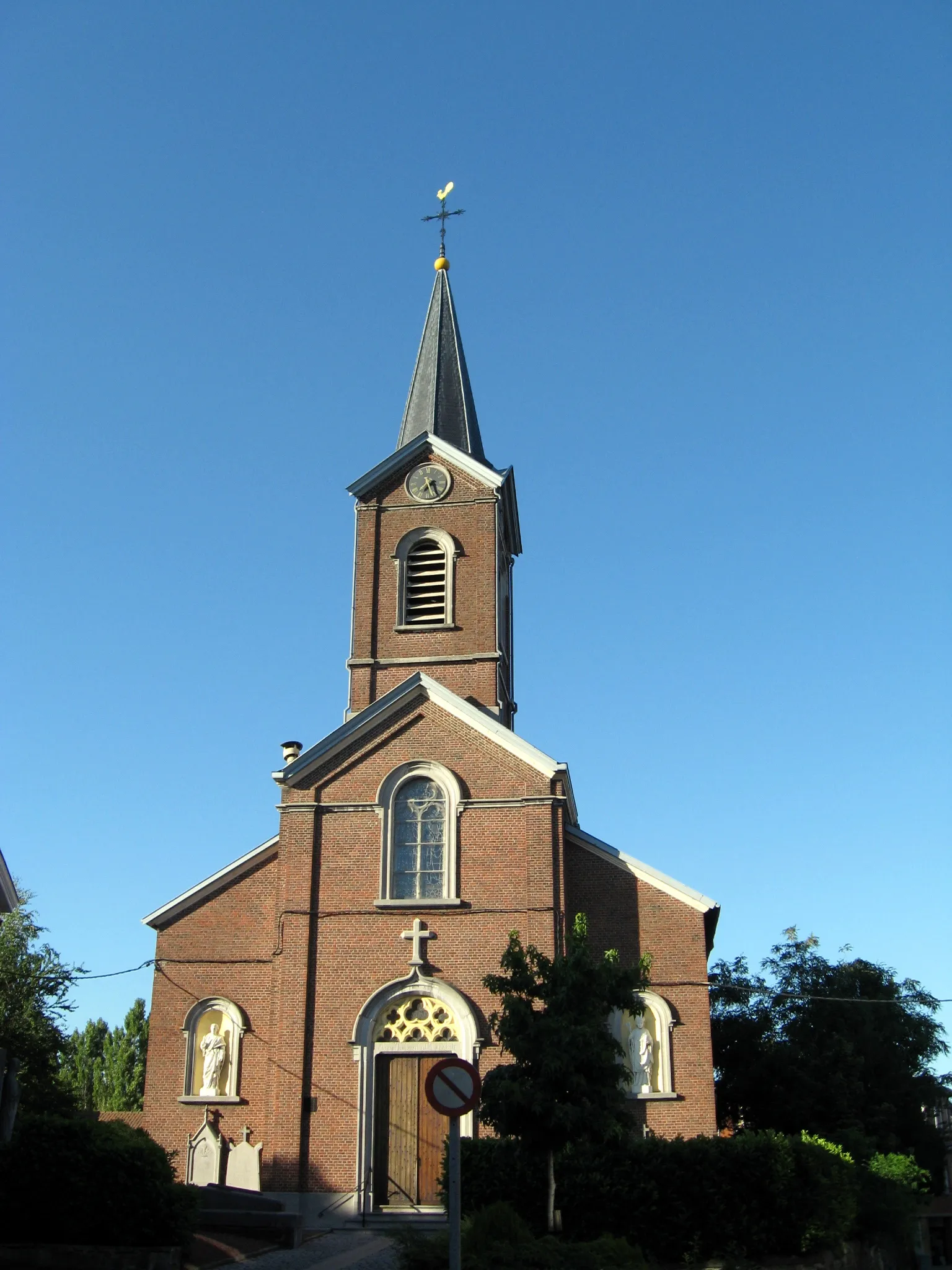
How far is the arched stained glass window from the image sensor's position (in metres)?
23.6

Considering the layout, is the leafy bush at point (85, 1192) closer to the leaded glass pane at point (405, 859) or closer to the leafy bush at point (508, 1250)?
the leafy bush at point (508, 1250)

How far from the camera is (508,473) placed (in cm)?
3084

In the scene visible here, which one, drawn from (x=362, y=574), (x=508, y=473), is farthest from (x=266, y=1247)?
(x=508, y=473)

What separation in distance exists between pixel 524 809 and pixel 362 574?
7833 millimetres

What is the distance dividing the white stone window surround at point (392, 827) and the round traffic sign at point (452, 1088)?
1243 centimetres

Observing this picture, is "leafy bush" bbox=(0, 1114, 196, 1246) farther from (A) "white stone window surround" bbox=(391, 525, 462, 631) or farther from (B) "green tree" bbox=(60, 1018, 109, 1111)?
(B) "green tree" bbox=(60, 1018, 109, 1111)

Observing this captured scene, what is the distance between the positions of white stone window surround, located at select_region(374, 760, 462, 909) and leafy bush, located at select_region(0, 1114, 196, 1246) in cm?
837

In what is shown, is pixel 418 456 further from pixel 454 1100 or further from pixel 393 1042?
pixel 454 1100

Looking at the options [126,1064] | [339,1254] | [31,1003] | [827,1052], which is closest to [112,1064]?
[126,1064]

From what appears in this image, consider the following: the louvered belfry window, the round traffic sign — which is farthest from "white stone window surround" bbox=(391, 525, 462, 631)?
the round traffic sign

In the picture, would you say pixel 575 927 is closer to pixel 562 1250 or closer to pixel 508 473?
pixel 562 1250

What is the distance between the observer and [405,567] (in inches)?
1148

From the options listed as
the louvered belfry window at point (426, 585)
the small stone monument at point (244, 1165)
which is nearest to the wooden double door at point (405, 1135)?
the small stone monument at point (244, 1165)

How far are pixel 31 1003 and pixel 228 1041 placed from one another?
28.7 feet
